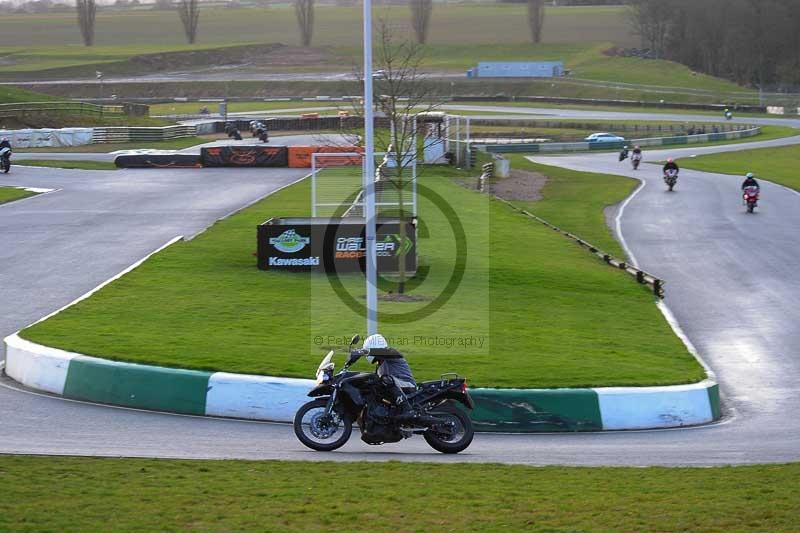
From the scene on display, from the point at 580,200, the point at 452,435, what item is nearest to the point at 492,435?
the point at 452,435

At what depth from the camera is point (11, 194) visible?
36.2m

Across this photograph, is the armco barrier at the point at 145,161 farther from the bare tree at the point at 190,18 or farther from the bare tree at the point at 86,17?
the bare tree at the point at 190,18

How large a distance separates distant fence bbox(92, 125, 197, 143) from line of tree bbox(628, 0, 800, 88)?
74.6 metres

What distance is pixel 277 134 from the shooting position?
69375 mm

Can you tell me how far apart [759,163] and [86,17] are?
364ft

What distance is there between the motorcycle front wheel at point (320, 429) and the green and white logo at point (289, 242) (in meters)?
11.3

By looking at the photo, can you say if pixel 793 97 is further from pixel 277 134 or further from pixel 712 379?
pixel 712 379

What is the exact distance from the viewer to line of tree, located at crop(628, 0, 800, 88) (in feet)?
403

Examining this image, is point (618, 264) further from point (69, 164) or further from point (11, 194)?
point (69, 164)

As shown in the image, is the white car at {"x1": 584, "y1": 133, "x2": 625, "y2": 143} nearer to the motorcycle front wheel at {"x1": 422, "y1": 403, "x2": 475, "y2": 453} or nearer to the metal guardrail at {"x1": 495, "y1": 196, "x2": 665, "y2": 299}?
the metal guardrail at {"x1": 495, "y1": 196, "x2": 665, "y2": 299}

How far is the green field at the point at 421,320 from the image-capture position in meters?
14.5

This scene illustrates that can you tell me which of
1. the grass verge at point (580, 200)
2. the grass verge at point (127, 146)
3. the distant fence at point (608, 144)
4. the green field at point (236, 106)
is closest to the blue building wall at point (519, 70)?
the green field at point (236, 106)

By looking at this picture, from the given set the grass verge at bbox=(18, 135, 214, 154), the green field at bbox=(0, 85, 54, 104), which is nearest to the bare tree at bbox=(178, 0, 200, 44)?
the green field at bbox=(0, 85, 54, 104)

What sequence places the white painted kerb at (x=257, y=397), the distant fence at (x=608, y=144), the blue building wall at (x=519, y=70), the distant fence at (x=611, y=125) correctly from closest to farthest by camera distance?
the white painted kerb at (x=257, y=397) < the distant fence at (x=608, y=144) < the distant fence at (x=611, y=125) < the blue building wall at (x=519, y=70)
